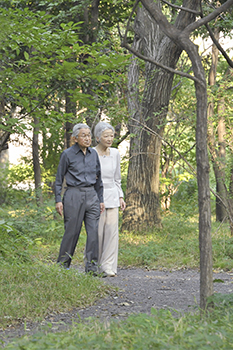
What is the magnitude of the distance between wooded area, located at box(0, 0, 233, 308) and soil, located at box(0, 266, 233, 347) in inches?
40.7

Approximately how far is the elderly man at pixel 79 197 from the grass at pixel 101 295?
0.43 metres

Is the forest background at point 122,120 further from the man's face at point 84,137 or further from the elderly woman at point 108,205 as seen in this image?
the man's face at point 84,137

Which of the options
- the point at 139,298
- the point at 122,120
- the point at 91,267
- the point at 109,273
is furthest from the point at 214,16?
the point at 122,120

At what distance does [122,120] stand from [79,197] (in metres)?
4.33

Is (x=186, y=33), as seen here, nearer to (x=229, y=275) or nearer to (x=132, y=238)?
(x=229, y=275)

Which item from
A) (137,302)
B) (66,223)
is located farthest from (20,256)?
(137,302)

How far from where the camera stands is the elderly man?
605 cm

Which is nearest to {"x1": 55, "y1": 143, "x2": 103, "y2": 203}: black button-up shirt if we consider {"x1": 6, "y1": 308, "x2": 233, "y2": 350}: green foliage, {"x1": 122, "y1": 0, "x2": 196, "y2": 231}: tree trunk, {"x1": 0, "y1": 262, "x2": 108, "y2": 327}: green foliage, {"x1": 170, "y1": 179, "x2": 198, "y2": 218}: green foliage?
{"x1": 0, "y1": 262, "x2": 108, "y2": 327}: green foliage

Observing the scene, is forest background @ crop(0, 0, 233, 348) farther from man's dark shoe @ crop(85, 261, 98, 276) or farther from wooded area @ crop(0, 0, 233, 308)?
man's dark shoe @ crop(85, 261, 98, 276)

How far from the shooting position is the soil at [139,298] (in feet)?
13.6

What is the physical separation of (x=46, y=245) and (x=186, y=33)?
241 inches

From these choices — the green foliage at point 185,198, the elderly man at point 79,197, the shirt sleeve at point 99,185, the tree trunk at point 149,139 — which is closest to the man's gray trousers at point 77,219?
the elderly man at point 79,197

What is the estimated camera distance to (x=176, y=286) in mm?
6074

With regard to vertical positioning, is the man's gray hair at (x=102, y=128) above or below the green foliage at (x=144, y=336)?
above
